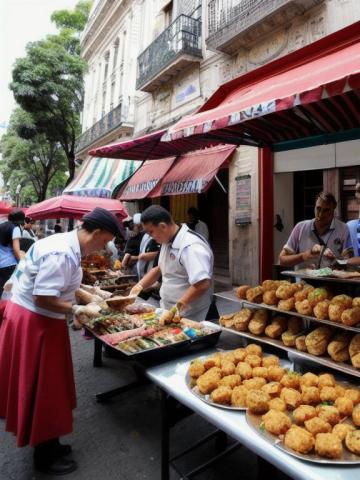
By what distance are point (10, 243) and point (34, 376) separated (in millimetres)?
4722

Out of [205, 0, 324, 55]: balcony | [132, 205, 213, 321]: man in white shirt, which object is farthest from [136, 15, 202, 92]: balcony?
[132, 205, 213, 321]: man in white shirt

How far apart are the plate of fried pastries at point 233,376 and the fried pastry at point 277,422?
19 centimetres

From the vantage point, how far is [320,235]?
12.9 ft

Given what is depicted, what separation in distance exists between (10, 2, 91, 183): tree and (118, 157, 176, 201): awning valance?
8.40 m

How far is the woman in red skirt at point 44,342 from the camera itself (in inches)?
96.2

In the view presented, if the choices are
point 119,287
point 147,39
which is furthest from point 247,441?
point 147,39

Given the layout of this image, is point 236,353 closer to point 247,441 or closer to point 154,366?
point 154,366

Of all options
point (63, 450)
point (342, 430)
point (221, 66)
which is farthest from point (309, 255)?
point (221, 66)

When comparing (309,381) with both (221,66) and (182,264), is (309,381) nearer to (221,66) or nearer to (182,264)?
(182,264)

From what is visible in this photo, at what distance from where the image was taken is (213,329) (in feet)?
9.06

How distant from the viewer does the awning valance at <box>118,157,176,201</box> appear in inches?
362

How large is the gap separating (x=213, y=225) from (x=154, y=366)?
29.1ft

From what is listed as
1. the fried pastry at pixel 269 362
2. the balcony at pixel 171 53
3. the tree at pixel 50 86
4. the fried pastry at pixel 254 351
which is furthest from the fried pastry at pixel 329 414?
the tree at pixel 50 86

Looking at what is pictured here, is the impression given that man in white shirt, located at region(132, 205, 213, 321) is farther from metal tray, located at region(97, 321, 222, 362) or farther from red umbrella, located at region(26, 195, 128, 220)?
red umbrella, located at region(26, 195, 128, 220)
